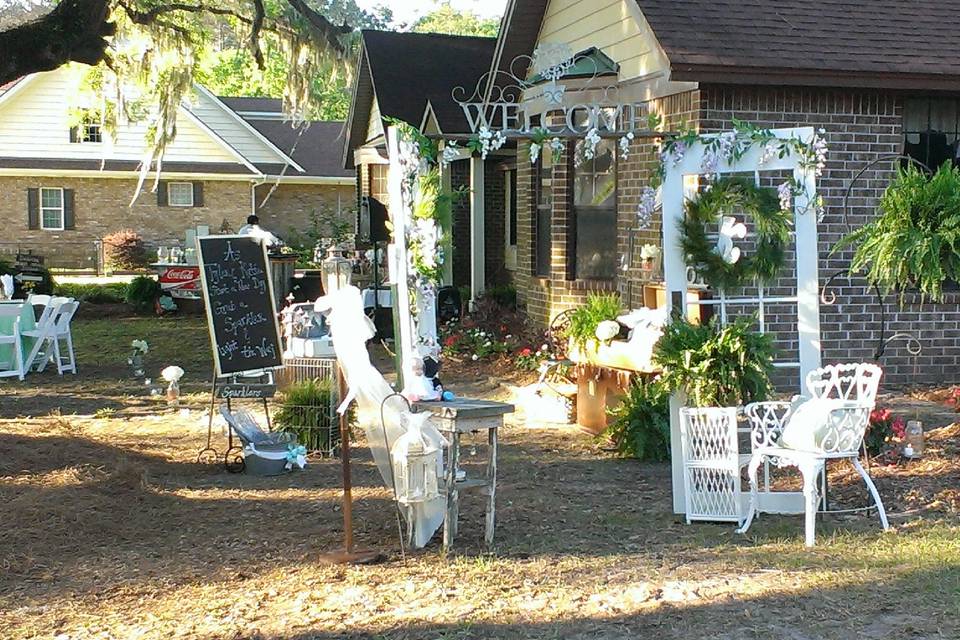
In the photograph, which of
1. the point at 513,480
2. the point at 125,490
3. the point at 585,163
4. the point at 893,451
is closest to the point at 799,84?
the point at 585,163

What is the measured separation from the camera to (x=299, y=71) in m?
18.9

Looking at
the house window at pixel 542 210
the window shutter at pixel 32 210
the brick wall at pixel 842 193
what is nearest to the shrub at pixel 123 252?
the window shutter at pixel 32 210

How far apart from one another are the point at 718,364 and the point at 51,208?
29.8 m

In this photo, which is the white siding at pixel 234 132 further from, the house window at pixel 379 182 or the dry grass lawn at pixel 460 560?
the dry grass lawn at pixel 460 560

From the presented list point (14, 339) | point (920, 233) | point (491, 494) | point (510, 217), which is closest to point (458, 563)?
point (491, 494)

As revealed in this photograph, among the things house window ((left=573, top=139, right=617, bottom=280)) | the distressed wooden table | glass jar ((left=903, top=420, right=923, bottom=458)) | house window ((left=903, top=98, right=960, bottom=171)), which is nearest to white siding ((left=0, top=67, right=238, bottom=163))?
house window ((left=573, top=139, right=617, bottom=280))

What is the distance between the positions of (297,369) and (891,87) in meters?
6.49

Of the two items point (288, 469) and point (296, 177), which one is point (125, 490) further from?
point (296, 177)

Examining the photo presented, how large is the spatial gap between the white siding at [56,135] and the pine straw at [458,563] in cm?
2561

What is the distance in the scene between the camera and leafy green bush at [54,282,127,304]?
22969mm

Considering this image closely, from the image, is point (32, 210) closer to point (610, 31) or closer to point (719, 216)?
point (610, 31)

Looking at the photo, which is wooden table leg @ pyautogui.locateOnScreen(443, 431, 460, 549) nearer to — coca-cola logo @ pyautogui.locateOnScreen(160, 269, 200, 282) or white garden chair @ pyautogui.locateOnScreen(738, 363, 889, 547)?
white garden chair @ pyautogui.locateOnScreen(738, 363, 889, 547)

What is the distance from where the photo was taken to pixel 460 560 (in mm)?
6297

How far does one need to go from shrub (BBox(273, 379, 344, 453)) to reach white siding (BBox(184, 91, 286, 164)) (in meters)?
25.5
